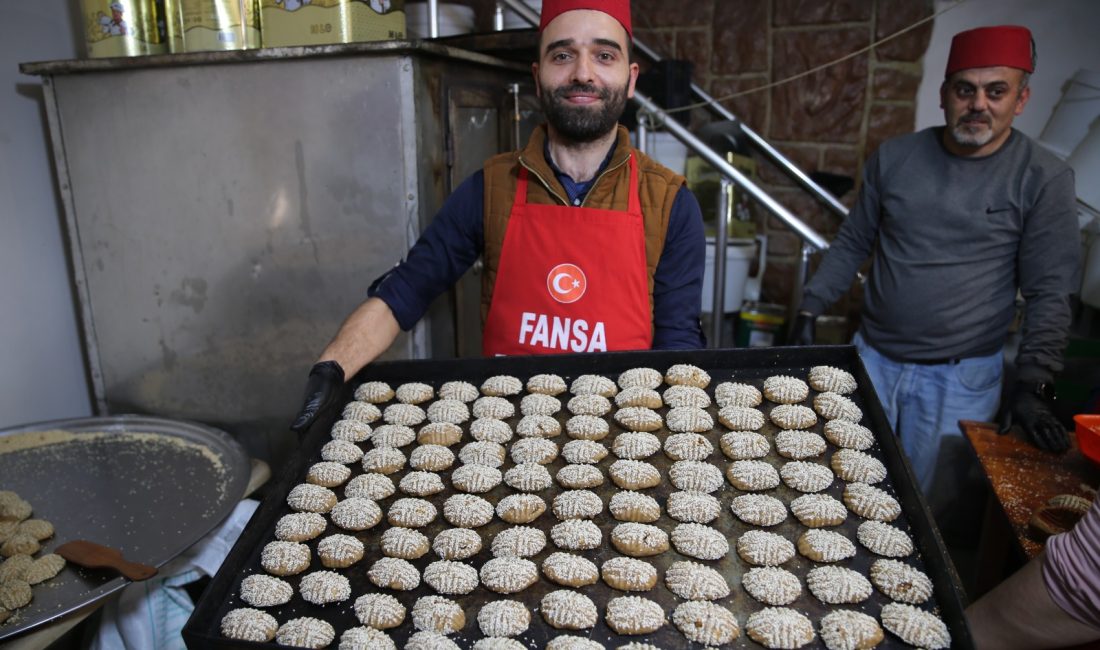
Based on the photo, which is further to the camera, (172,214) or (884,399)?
(884,399)

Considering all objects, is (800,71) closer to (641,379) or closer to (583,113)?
(583,113)

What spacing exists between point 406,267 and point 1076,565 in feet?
5.02

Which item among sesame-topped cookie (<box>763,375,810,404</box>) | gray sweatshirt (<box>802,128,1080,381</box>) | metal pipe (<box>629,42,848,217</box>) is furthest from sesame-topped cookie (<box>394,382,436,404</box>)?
metal pipe (<box>629,42,848,217</box>)

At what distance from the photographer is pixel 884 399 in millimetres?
2531

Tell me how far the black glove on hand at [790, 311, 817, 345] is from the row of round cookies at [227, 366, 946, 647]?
2.92 ft

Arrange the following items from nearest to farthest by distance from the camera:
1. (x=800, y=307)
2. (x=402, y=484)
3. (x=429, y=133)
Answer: (x=402, y=484), (x=429, y=133), (x=800, y=307)

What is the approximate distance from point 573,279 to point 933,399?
1532mm

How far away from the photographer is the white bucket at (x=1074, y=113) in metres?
2.85

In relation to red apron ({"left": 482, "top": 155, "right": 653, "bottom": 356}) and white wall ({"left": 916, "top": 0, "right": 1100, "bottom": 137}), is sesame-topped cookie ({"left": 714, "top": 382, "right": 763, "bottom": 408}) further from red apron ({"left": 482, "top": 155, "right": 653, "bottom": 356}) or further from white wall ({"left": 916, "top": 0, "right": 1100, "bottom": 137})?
white wall ({"left": 916, "top": 0, "right": 1100, "bottom": 137})

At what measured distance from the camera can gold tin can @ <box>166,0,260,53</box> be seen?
2.07 metres

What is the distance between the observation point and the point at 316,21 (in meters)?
2.04

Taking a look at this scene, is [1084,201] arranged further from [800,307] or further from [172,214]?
[172,214]

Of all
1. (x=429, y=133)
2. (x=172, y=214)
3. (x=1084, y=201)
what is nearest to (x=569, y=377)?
(x=429, y=133)

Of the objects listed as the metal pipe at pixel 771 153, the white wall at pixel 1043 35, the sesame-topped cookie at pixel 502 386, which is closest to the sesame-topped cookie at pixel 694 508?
the sesame-topped cookie at pixel 502 386
